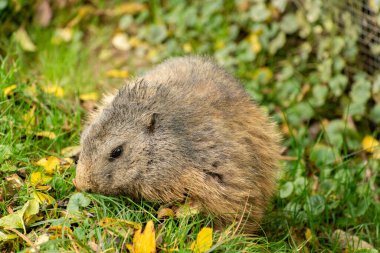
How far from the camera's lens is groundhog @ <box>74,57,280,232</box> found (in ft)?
13.6

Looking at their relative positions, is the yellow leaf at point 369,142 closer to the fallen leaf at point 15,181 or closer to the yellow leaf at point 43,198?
the yellow leaf at point 43,198

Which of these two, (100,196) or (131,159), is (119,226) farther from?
(131,159)

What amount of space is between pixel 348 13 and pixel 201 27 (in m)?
1.85

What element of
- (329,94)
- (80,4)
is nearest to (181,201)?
(329,94)

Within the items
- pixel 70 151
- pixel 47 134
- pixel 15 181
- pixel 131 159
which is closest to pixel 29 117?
pixel 47 134

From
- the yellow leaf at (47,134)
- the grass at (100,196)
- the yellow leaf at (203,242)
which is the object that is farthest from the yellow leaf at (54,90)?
the yellow leaf at (203,242)

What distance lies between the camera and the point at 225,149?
4.27 metres

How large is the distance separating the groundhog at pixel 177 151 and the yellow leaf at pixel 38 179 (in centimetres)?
32

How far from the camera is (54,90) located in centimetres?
601

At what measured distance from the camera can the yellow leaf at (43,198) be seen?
4.16m

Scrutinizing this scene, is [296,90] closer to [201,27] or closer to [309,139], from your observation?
[309,139]

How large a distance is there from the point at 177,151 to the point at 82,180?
2.17 feet

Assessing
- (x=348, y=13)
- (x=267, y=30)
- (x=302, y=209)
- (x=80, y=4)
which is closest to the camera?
(x=302, y=209)

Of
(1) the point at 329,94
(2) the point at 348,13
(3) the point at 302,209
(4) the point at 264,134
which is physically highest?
(2) the point at 348,13
